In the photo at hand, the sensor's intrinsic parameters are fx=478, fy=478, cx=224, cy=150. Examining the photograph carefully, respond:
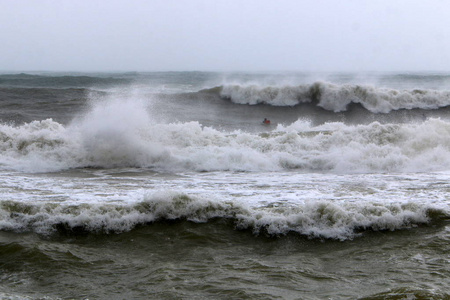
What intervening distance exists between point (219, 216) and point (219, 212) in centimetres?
7

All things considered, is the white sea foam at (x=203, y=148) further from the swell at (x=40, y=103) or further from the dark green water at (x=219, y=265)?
the swell at (x=40, y=103)

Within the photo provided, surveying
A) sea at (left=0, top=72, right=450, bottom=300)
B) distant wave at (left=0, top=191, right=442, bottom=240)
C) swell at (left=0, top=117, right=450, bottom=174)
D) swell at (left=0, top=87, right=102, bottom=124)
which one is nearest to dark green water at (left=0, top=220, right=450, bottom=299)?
sea at (left=0, top=72, right=450, bottom=300)

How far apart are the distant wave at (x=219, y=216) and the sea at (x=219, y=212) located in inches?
0.7

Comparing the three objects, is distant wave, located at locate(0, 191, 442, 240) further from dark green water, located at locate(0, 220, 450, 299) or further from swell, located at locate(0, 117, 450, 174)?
swell, located at locate(0, 117, 450, 174)

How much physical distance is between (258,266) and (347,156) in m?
6.00

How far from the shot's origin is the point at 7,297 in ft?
13.1

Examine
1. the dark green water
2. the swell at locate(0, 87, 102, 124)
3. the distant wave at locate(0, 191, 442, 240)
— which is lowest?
the dark green water

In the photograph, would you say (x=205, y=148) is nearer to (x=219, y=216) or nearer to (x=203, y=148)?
(x=203, y=148)

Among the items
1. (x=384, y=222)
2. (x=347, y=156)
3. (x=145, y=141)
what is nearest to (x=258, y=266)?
(x=384, y=222)

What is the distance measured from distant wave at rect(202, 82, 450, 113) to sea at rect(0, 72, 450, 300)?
32.7 ft

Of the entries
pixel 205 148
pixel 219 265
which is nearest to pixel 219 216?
pixel 219 265

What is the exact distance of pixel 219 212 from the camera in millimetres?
6281

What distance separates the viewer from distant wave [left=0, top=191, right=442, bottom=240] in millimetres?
5828

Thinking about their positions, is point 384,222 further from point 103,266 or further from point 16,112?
point 16,112
